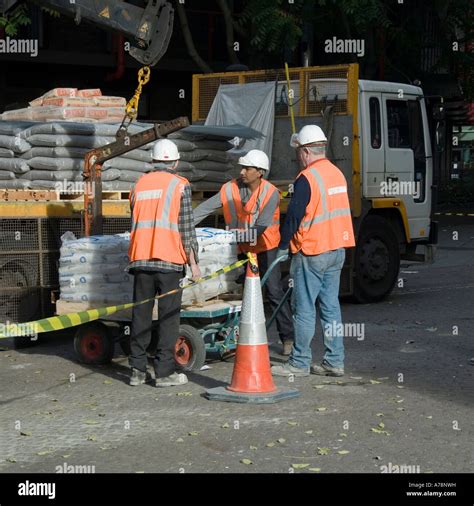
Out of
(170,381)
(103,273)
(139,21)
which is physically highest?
(139,21)

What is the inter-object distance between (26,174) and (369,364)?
14.3ft

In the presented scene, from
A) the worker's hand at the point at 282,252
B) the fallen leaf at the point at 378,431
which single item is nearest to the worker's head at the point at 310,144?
the worker's hand at the point at 282,252

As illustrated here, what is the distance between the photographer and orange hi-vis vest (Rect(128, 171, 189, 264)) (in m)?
9.54

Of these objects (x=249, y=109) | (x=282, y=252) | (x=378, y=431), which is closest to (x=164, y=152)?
(x=282, y=252)

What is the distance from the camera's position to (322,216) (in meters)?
9.83

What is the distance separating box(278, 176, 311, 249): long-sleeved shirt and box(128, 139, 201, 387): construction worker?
31.3 inches

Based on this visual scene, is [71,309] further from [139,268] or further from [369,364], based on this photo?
[369,364]

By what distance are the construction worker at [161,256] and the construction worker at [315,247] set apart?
88cm

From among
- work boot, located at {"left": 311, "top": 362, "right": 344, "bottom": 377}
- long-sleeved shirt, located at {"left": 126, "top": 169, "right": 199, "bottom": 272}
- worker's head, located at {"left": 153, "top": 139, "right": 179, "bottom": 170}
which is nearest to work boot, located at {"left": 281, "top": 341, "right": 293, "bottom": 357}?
work boot, located at {"left": 311, "top": 362, "right": 344, "bottom": 377}

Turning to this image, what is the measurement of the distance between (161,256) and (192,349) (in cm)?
113

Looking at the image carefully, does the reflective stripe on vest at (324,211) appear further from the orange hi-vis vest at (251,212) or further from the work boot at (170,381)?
the work boot at (170,381)

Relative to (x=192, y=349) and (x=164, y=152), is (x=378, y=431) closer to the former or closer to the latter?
(x=192, y=349)

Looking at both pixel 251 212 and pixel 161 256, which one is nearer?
pixel 161 256
